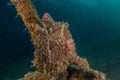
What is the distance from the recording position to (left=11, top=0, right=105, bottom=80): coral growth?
7.89 m

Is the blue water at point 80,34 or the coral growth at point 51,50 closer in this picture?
the coral growth at point 51,50

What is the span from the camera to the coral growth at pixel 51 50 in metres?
7.89

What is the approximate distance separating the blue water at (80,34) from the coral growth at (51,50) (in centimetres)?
3002

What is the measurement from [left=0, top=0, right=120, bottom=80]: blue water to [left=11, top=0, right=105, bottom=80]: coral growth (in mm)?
30021

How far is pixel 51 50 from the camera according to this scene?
7.95 m

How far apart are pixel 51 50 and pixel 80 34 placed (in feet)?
174

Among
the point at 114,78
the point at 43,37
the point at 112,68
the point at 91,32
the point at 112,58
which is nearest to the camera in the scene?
the point at 43,37

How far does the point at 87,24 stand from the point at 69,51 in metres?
57.7

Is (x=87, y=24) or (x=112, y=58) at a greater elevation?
(x=87, y=24)

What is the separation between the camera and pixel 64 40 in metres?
8.13

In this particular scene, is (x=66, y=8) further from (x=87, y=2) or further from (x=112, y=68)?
(x=112, y=68)

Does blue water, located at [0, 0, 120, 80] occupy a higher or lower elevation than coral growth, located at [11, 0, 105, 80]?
higher

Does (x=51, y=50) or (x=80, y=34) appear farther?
(x=80, y=34)

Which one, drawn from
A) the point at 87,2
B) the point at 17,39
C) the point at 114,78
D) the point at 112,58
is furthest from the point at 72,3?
the point at 114,78
